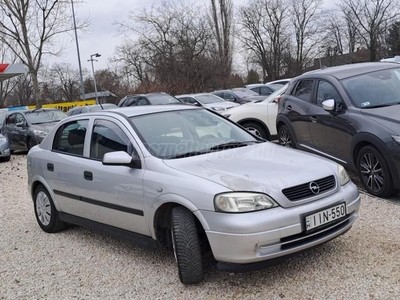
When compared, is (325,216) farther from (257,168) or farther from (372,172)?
(372,172)

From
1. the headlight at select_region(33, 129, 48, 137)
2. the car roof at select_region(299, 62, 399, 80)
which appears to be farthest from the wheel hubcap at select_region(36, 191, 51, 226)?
the headlight at select_region(33, 129, 48, 137)

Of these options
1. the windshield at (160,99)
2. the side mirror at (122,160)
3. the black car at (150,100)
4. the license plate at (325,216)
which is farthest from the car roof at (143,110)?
the windshield at (160,99)

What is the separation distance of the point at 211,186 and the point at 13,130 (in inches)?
507

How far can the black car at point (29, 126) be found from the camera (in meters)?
13.2

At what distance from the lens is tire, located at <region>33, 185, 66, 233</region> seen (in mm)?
5203

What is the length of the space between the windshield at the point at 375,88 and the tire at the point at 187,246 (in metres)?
3.44

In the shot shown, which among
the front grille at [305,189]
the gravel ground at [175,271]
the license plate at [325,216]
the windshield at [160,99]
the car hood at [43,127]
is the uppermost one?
the windshield at [160,99]

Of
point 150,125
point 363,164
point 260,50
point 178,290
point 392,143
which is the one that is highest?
point 260,50

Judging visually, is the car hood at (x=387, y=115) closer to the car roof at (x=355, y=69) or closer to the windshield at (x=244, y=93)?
the car roof at (x=355, y=69)

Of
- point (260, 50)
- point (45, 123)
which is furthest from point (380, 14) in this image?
point (45, 123)

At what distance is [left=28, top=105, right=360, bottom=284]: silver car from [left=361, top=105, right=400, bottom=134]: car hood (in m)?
1.64

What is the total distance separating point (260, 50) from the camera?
1989 inches

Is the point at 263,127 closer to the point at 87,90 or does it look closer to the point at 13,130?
the point at 13,130

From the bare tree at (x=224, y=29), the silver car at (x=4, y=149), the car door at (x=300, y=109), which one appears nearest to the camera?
the car door at (x=300, y=109)
